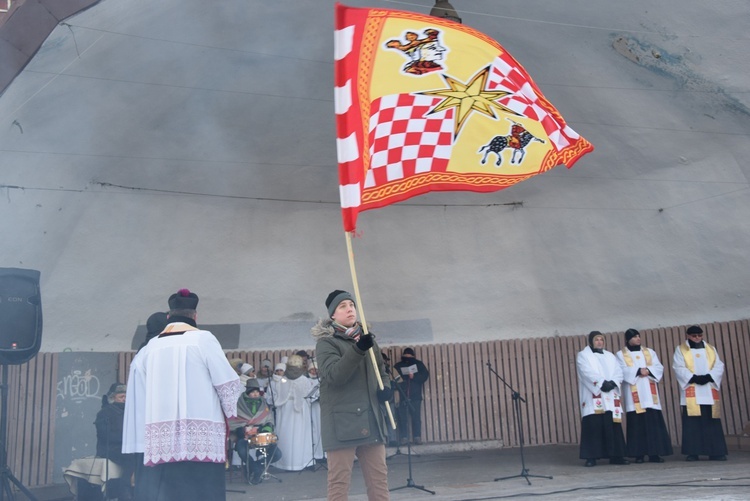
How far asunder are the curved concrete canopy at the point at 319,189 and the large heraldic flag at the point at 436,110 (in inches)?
143

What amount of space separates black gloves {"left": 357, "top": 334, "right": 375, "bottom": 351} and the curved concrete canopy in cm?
532

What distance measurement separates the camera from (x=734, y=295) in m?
12.0

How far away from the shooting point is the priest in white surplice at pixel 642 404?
34.1ft

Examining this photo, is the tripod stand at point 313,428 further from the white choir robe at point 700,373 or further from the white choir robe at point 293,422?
the white choir robe at point 700,373

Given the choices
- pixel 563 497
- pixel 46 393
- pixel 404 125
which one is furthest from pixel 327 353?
pixel 46 393

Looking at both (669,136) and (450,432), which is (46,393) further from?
(669,136)

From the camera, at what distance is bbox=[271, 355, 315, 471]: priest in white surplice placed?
11.6 meters

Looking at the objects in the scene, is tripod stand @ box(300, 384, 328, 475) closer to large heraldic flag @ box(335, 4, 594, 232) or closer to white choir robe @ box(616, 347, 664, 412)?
white choir robe @ box(616, 347, 664, 412)

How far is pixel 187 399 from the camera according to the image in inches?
184

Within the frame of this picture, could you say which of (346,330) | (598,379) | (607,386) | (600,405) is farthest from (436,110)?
(600,405)

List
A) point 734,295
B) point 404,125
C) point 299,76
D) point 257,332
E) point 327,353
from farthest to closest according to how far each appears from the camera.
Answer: point 257,332 < point 734,295 < point 299,76 < point 404,125 < point 327,353

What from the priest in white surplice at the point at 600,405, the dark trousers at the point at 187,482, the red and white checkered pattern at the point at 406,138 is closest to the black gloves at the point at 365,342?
the dark trousers at the point at 187,482

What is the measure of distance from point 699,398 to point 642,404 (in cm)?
74

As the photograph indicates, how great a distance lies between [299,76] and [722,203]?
630cm
